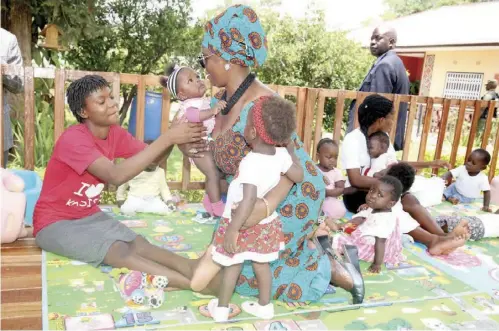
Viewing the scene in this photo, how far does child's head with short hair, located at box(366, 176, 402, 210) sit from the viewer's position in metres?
3.63

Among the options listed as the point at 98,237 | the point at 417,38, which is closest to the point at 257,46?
the point at 98,237

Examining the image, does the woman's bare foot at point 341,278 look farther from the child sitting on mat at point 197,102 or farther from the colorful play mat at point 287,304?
the child sitting on mat at point 197,102

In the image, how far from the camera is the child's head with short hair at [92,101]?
9.92ft

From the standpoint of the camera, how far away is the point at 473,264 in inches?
153

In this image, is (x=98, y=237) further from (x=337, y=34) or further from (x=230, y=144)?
(x=337, y=34)

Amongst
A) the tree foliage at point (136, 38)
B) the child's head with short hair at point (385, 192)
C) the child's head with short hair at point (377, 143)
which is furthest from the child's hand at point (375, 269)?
the tree foliage at point (136, 38)

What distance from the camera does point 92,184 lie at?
3.21m

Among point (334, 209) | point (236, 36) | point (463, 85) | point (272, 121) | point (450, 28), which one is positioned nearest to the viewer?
point (272, 121)

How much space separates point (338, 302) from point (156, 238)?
1.66 m

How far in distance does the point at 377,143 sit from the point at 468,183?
2.10m

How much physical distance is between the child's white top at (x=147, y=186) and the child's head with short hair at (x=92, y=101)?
1502mm

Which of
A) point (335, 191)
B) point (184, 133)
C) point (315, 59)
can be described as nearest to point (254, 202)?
point (184, 133)

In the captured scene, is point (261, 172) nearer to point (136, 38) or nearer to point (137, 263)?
point (137, 263)

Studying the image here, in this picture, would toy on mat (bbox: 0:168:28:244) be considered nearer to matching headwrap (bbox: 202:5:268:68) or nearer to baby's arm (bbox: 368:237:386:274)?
matching headwrap (bbox: 202:5:268:68)
